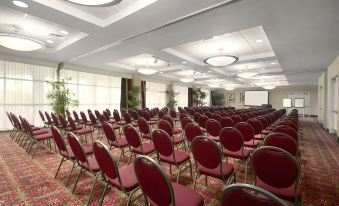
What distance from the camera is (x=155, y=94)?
1580cm

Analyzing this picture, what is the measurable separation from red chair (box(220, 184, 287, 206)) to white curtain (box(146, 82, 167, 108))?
14.0m

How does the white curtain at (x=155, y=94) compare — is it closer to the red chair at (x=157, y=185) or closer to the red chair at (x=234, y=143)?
the red chair at (x=234, y=143)

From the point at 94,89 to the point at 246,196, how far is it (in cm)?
1110

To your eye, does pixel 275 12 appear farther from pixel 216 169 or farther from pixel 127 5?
pixel 216 169

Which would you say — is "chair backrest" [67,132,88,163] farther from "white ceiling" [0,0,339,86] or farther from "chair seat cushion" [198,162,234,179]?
"white ceiling" [0,0,339,86]

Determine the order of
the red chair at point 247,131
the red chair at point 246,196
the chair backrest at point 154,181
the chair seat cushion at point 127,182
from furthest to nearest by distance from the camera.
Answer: the red chair at point 247,131 → the chair seat cushion at point 127,182 → the chair backrest at point 154,181 → the red chair at point 246,196

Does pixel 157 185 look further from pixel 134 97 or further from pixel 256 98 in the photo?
pixel 256 98

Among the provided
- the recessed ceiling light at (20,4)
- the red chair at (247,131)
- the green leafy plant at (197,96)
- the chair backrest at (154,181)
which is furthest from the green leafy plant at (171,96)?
the chair backrest at (154,181)

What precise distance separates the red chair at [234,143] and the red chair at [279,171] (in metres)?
1.02

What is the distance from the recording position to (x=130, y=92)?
12539 millimetres

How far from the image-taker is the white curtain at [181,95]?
18.6 metres

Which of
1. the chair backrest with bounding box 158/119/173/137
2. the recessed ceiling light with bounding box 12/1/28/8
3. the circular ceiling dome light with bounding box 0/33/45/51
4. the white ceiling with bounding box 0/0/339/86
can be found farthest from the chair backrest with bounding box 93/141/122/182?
the circular ceiling dome light with bounding box 0/33/45/51

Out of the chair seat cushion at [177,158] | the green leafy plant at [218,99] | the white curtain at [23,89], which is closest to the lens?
the chair seat cushion at [177,158]

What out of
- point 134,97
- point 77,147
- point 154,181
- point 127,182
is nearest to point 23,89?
point 134,97
